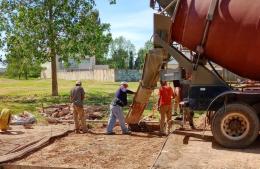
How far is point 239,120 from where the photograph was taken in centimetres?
1027

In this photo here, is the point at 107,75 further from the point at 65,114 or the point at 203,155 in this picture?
the point at 203,155

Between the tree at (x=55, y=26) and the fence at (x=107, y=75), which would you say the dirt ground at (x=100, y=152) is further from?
the fence at (x=107, y=75)

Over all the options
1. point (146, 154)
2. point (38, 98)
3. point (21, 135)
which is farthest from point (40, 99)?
point (146, 154)

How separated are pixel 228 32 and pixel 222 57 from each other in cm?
64

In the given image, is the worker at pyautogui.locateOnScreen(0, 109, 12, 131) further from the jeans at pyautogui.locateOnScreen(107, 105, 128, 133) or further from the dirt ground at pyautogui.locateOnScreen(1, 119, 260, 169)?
the jeans at pyautogui.locateOnScreen(107, 105, 128, 133)

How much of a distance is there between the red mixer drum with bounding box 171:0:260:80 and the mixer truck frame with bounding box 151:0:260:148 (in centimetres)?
15

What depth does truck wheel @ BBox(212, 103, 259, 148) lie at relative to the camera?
33.3 feet

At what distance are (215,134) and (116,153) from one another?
2382mm

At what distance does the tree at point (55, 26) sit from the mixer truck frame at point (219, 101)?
18.9 metres

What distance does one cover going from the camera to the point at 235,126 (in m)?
10.4

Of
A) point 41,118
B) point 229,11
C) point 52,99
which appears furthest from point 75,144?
point 52,99

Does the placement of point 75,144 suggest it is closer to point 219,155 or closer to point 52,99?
point 219,155

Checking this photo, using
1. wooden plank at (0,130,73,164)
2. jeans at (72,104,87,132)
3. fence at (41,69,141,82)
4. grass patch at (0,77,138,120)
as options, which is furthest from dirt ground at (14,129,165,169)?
fence at (41,69,141,82)

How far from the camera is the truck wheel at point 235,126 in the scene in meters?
10.2
